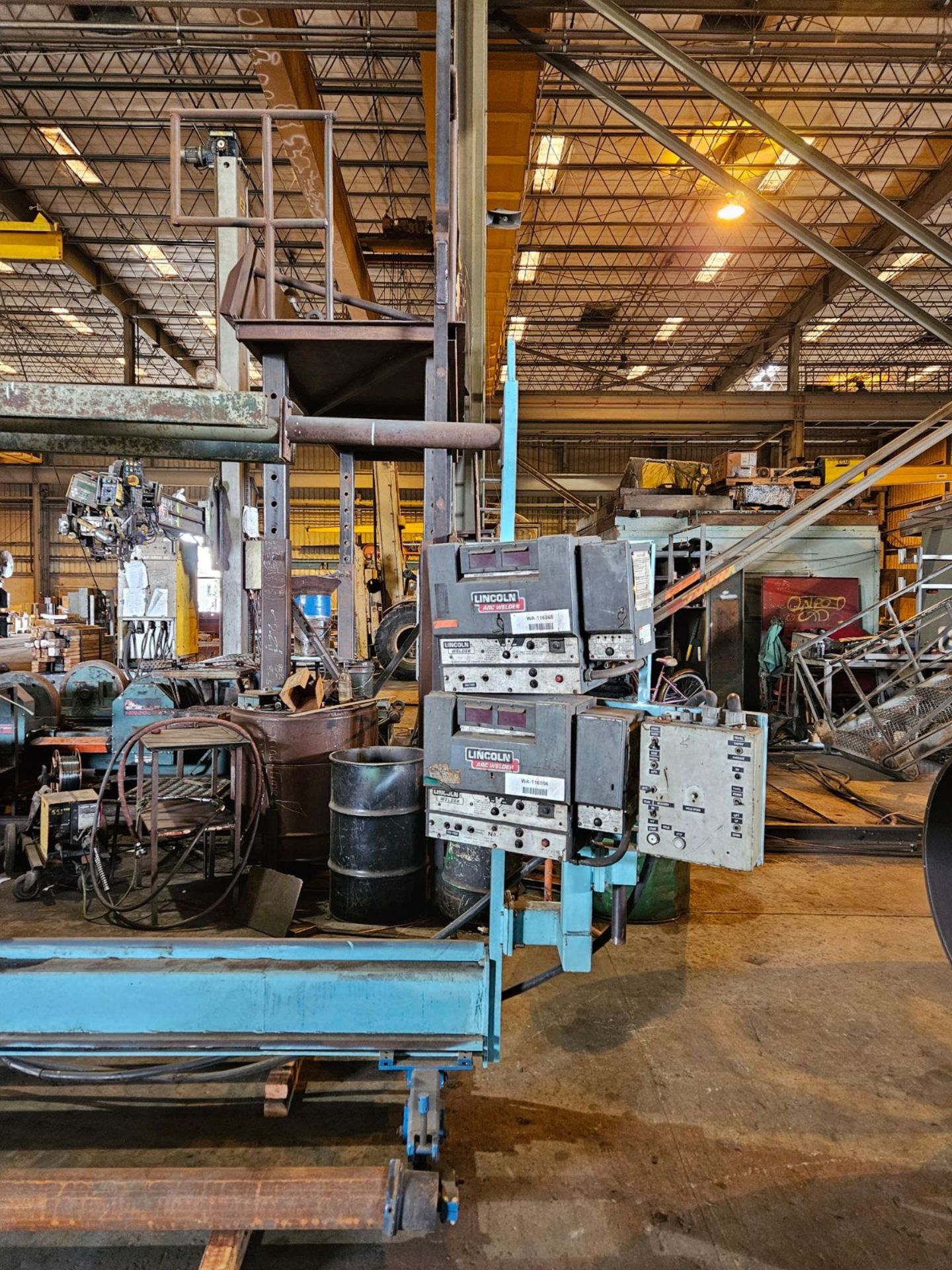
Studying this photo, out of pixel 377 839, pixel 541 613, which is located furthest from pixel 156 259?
pixel 541 613

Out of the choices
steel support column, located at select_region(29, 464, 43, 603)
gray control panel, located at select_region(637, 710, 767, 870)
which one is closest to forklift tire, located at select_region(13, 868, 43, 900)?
gray control panel, located at select_region(637, 710, 767, 870)

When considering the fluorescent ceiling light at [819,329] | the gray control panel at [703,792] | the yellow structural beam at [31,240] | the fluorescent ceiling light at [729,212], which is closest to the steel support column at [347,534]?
the gray control panel at [703,792]

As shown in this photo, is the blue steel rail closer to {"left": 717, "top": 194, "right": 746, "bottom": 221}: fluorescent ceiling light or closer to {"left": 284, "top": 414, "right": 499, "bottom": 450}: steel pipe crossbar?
{"left": 284, "top": 414, "right": 499, "bottom": 450}: steel pipe crossbar

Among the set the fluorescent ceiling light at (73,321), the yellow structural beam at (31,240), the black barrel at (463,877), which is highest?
the fluorescent ceiling light at (73,321)

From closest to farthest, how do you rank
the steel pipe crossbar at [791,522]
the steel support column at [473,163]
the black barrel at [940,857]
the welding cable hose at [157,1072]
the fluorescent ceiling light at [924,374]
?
the welding cable hose at [157,1072]
the black barrel at [940,857]
the steel support column at [473,163]
the steel pipe crossbar at [791,522]
the fluorescent ceiling light at [924,374]

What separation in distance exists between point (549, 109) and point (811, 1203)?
1185 cm

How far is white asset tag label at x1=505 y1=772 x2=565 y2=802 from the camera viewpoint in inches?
83.3

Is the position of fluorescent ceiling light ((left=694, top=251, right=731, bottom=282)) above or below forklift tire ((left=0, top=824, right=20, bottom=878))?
above

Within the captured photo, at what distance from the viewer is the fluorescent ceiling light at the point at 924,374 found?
19.5 metres

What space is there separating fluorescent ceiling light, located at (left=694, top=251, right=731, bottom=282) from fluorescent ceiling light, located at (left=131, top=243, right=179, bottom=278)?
11242 mm

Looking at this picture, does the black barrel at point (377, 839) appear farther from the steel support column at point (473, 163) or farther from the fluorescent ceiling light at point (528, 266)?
the fluorescent ceiling light at point (528, 266)

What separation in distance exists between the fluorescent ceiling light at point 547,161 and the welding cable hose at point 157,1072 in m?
11.6

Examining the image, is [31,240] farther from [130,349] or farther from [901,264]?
[901,264]

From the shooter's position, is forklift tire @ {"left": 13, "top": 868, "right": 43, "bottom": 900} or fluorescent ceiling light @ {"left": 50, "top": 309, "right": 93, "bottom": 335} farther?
fluorescent ceiling light @ {"left": 50, "top": 309, "right": 93, "bottom": 335}
